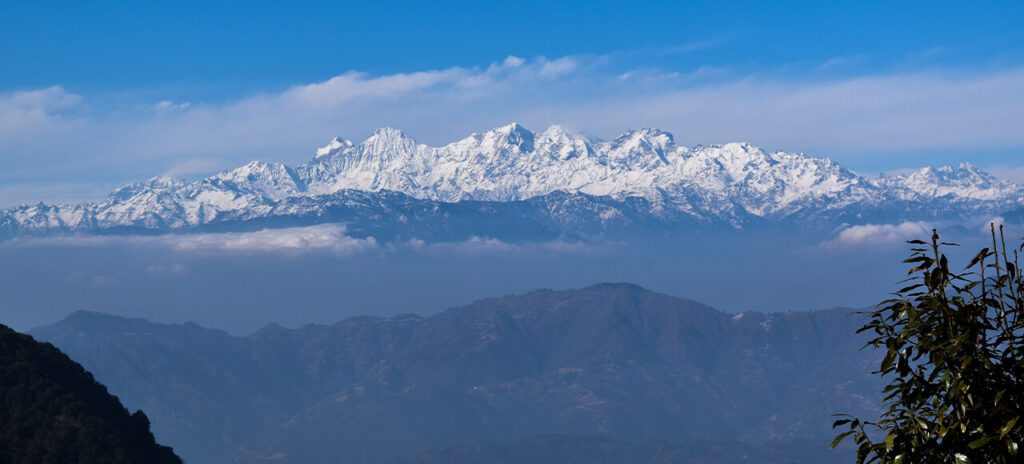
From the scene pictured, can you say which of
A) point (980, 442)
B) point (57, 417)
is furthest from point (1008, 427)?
point (57, 417)

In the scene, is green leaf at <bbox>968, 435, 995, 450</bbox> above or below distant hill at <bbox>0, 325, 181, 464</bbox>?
above

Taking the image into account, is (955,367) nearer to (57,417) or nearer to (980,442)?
(980,442)

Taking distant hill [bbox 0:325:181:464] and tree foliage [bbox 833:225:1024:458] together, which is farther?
distant hill [bbox 0:325:181:464]

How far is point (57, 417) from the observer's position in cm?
15188

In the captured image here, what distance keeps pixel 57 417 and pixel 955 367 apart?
148947 mm

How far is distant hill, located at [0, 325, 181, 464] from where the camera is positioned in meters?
143

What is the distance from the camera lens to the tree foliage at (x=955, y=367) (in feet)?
65.9

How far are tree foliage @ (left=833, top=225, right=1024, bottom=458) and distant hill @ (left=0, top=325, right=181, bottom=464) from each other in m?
129

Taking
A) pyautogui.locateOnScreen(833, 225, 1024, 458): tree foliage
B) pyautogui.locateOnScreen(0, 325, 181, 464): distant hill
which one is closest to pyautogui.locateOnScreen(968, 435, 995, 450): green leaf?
pyautogui.locateOnScreen(833, 225, 1024, 458): tree foliage

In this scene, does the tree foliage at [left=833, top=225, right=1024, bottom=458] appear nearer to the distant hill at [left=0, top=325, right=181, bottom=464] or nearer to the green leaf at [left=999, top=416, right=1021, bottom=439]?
the green leaf at [left=999, top=416, right=1021, bottom=439]

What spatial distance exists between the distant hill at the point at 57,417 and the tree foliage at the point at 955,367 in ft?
425

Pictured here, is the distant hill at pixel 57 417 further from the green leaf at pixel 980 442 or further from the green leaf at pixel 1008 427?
the green leaf at pixel 1008 427

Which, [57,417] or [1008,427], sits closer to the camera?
[1008,427]

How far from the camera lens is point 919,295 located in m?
21.6
